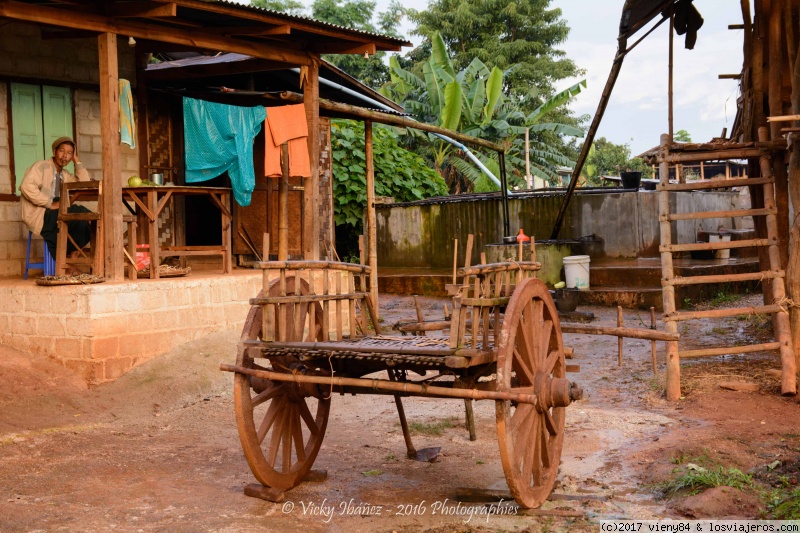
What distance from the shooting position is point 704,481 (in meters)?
5.15

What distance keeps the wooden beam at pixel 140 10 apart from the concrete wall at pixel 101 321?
110 inches

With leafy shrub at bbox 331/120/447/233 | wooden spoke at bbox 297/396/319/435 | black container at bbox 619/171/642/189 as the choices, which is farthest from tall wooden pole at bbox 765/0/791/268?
leafy shrub at bbox 331/120/447/233

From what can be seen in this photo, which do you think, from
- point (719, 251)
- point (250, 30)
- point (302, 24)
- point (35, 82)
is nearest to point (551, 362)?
point (302, 24)

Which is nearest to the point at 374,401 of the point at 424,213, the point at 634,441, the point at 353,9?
the point at 634,441

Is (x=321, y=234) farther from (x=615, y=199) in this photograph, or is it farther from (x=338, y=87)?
(x=615, y=199)

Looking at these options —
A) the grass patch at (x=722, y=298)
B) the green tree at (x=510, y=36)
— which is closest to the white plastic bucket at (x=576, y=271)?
the grass patch at (x=722, y=298)

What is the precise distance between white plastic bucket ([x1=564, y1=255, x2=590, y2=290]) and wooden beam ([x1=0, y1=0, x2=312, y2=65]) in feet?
20.0

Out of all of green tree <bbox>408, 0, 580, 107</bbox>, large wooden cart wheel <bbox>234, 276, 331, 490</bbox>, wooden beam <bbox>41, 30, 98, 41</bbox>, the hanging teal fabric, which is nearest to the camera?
large wooden cart wheel <bbox>234, 276, 331, 490</bbox>

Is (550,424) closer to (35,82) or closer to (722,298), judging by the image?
(35,82)

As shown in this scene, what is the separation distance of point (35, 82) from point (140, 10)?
95.0 inches

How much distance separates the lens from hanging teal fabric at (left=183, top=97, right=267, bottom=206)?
11.2 meters

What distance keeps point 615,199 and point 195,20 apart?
9133mm

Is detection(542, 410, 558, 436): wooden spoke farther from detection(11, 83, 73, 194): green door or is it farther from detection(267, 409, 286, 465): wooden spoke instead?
detection(11, 83, 73, 194): green door

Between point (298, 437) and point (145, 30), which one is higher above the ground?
point (145, 30)
